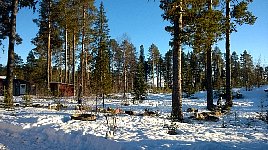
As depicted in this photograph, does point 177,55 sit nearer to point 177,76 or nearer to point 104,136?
point 177,76

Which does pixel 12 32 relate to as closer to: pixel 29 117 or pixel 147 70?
pixel 29 117

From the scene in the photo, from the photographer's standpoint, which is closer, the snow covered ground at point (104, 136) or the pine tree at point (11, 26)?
the snow covered ground at point (104, 136)

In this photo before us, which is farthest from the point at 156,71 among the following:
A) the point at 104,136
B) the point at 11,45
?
the point at 104,136

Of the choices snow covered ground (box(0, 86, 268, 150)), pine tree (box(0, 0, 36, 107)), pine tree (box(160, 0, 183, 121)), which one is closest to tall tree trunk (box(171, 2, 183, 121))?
pine tree (box(160, 0, 183, 121))

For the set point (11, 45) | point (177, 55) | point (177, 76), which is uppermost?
point (11, 45)

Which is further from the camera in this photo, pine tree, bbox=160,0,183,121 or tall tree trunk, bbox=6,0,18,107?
tall tree trunk, bbox=6,0,18,107

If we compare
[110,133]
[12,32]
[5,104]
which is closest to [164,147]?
[110,133]

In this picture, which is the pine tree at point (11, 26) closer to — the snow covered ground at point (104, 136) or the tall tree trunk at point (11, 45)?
the tall tree trunk at point (11, 45)

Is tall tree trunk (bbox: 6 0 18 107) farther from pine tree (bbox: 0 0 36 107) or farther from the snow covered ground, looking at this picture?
→ the snow covered ground

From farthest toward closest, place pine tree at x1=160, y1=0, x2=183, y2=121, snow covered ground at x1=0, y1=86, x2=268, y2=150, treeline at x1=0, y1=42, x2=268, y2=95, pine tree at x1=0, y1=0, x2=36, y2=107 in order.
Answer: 1. treeline at x1=0, y1=42, x2=268, y2=95
2. pine tree at x1=0, y1=0, x2=36, y2=107
3. pine tree at x1=160, y1=0, x2=183, y2=121
4. snow covered ground at x1=0, y1=86, x2=268, y2=150

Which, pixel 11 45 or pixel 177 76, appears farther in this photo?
pixel 11 45

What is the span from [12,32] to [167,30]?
374 inches

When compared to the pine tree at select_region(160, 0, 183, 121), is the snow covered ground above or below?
below

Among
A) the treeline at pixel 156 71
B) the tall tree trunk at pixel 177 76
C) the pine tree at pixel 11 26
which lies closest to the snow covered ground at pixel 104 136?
the tall tree trunk at pixel 177 76
